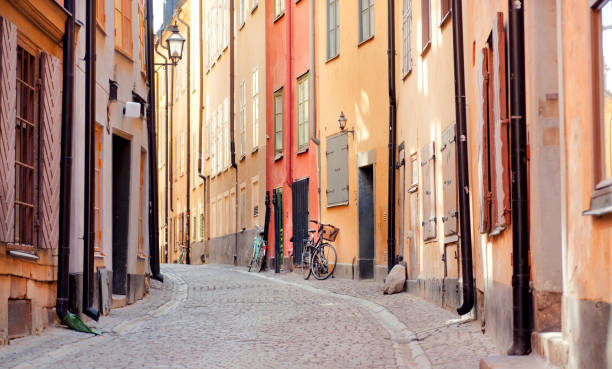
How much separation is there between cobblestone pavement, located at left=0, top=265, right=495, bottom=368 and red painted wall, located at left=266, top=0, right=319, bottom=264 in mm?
8359

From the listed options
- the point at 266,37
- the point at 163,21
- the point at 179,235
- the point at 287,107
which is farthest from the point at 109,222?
the point at 163,21

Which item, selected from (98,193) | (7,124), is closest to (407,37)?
(98,193)

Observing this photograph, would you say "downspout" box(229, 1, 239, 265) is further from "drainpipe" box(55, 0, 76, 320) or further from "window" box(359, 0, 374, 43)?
"drainpipe" box(55, 0, 76, 320)

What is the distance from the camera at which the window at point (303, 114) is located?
24.5m

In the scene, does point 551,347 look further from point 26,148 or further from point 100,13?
point 100,13

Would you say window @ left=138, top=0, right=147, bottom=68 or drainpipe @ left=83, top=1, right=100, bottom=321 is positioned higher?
window @ left=138, top=0, right=147, bottom=68

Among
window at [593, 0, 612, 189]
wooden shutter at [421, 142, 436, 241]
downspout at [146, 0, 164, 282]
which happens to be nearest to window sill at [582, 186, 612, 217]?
window at [593, 0, 612, 189]

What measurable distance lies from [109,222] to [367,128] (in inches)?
290

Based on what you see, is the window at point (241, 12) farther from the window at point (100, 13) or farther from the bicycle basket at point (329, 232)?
the window at point (100, 13)

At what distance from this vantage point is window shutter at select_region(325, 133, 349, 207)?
21.4 metres

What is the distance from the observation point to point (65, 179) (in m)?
11.1

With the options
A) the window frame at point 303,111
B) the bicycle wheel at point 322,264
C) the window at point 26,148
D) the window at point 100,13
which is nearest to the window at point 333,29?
the window frame at point 303,111

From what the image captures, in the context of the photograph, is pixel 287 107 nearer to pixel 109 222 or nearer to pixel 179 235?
pixel 109 222

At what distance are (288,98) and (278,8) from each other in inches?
109
